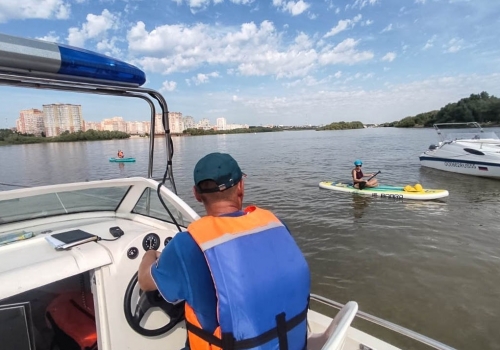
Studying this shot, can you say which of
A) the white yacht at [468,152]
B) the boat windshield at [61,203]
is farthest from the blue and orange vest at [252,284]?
the white yacht at [468,152]

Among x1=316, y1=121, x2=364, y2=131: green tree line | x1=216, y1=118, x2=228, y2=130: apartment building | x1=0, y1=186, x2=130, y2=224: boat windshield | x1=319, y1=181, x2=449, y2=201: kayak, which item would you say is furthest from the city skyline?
x1=216, y1=118, x2=228, y2=130: apartment building

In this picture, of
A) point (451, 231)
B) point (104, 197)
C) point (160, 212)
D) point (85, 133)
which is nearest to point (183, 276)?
point (160, 212)

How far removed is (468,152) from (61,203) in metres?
18.5

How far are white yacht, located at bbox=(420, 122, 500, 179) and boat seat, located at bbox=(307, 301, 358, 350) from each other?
55.5 ft

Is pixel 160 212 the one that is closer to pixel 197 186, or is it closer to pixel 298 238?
pixel 197 186

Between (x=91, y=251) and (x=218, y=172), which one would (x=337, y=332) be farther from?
(x=91, y=251)

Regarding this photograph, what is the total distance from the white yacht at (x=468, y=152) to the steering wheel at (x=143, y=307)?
17.2 metres

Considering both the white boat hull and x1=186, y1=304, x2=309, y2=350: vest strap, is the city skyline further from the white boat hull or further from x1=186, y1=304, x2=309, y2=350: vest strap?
the white boat hull

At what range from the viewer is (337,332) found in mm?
1535

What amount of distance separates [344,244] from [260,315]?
23.8 feet

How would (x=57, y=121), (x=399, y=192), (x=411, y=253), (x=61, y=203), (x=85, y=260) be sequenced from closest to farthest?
(x=85, y=260) → (x=61, y=203) → (x=411, y=253) → (x=399, y=192) → (x=57, y=121)

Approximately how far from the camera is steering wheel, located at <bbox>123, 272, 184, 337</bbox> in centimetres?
234

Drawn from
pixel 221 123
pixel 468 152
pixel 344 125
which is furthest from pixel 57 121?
pixel 221 123

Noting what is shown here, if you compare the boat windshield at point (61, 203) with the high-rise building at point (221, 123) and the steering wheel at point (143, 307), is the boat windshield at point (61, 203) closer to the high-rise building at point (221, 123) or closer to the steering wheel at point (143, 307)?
the steering wheel at point (143, 307)
